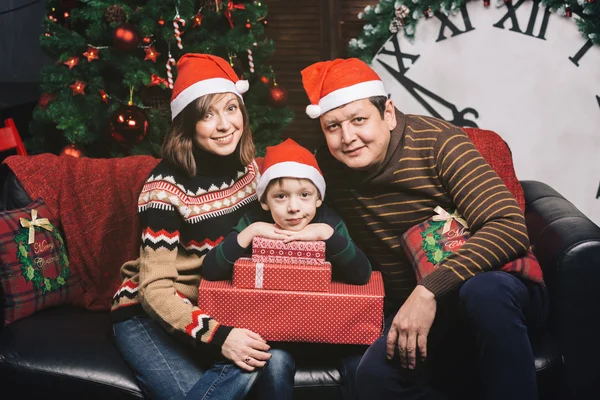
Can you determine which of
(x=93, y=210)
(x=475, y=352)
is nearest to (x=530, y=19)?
(x=475, y=352)

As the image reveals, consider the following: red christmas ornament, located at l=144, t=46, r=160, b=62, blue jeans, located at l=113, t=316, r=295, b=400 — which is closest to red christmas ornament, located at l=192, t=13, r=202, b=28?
red christmas ornament, located at l=144, t=46, r=160, b=62

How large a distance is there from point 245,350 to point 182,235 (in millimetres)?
459

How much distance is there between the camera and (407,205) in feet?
6.91

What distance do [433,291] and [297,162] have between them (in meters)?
0.56

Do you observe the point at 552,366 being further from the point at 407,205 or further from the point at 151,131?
the point at 151,131

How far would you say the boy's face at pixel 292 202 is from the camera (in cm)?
196

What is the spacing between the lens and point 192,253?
2.09m

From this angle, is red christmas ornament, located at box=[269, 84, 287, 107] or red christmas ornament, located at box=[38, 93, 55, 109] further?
red christmas ornament, located at box=[269, 84, 287, 107]

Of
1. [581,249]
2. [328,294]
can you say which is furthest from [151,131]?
[581,249]

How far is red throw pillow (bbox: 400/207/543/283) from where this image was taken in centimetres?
189

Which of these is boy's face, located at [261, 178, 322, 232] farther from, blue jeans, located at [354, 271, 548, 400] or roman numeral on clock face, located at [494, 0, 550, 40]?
roman numeral on clock face, located at [494, 0, 550, 40]

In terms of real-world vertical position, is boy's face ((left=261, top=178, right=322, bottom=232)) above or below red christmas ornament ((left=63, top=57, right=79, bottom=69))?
below

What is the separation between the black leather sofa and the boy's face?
0.41 metres

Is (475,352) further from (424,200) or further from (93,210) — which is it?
(93,210)
